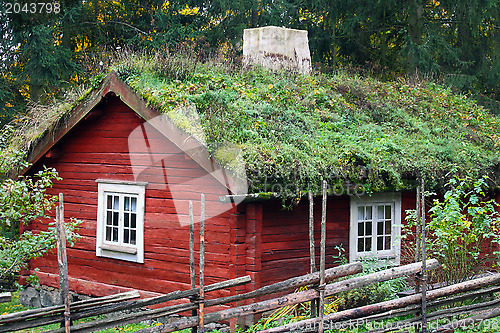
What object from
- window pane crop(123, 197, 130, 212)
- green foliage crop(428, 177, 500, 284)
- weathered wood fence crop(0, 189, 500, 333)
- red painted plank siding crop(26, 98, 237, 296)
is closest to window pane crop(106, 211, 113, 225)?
red painted plank siding crop(26, 98, 237, 296)

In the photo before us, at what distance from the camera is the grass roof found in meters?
8.27

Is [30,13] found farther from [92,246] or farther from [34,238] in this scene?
[34,238]

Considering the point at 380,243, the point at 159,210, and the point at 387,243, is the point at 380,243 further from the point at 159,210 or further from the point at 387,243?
the point at 159,210

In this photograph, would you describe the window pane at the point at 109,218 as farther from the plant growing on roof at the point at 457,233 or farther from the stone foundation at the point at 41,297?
the plant growing on roof at the point at 457,233

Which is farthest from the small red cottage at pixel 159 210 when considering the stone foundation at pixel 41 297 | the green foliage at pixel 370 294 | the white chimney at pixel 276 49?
the white chimney at pixel 276 49

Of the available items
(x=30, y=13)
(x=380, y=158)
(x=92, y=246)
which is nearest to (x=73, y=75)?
(x=30, y=13)

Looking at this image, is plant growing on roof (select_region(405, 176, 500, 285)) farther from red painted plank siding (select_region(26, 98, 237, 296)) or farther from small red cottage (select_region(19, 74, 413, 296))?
red painted plank siding (select_region(26, 98, 237, 296))

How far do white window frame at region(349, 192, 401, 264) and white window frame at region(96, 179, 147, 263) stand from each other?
384 cm

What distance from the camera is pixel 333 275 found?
663cm

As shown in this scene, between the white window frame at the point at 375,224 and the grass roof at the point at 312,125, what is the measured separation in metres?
0.52

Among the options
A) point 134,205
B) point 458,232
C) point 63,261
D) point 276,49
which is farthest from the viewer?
point 276,49
